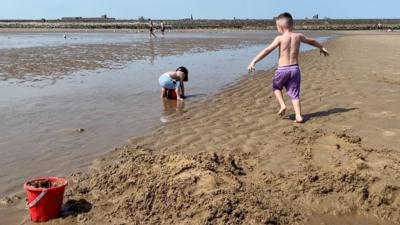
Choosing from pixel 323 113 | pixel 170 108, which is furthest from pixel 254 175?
pixel 170 108

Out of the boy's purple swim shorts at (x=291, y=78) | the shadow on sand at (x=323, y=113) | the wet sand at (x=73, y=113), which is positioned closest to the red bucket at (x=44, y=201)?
the wet sand at (x=73, y=113)

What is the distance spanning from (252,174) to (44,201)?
206cm

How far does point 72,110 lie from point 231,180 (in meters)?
5.00

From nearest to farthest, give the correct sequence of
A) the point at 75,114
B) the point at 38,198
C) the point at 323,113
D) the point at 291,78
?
the point at 38,198
the point at 291,78
the point at 323,113
the point at 75,114

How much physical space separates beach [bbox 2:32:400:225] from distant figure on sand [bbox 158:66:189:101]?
1.93 m

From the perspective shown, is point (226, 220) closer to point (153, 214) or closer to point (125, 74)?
point (153, 214)

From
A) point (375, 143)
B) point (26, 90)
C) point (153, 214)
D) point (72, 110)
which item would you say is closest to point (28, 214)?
point (153, 214)

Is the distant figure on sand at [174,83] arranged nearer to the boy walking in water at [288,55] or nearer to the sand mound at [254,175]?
the sand mound at [254,175]

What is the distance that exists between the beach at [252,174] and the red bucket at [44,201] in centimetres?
18

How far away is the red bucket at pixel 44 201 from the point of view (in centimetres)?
376

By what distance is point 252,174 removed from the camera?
4711 millimetres

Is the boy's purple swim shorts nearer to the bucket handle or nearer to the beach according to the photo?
the beach

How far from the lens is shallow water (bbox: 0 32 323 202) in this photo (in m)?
5.60

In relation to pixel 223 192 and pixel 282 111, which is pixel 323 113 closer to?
pixel 282 111
